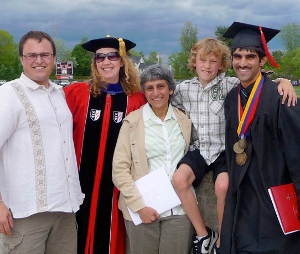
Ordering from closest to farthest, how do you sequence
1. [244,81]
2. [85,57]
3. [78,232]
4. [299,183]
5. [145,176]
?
[299,183] < [244,81] < [145,176] < [78,232] < [85,57]

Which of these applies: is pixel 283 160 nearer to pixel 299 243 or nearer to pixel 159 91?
pixel 299 243

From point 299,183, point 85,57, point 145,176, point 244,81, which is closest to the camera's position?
point 299,183

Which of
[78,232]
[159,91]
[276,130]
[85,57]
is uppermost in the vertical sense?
[85,57]

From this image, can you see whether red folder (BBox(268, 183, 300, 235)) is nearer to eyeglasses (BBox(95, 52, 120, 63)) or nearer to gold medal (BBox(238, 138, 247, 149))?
gold medal (BBox(238, 138, 247, 149))

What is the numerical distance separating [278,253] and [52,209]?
Answer: 1830 mm

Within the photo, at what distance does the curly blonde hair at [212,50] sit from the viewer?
409 centimetres

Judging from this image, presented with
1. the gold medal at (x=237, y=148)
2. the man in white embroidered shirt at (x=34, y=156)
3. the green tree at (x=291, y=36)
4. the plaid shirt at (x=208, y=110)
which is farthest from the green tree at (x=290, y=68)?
the man in white embroidered shirt at (x=34, y=156)

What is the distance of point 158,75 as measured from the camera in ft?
13.1

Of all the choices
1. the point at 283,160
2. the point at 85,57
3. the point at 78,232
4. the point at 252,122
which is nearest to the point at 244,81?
the point at 252,122

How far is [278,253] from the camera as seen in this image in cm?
336

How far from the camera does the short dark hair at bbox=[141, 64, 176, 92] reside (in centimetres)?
399

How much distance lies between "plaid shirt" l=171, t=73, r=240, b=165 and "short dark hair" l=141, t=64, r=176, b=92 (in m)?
0.21

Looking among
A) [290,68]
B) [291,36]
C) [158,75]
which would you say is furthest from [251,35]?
[291,36]

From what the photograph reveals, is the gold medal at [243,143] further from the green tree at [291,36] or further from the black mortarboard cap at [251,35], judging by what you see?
the green tree at [291,36]
